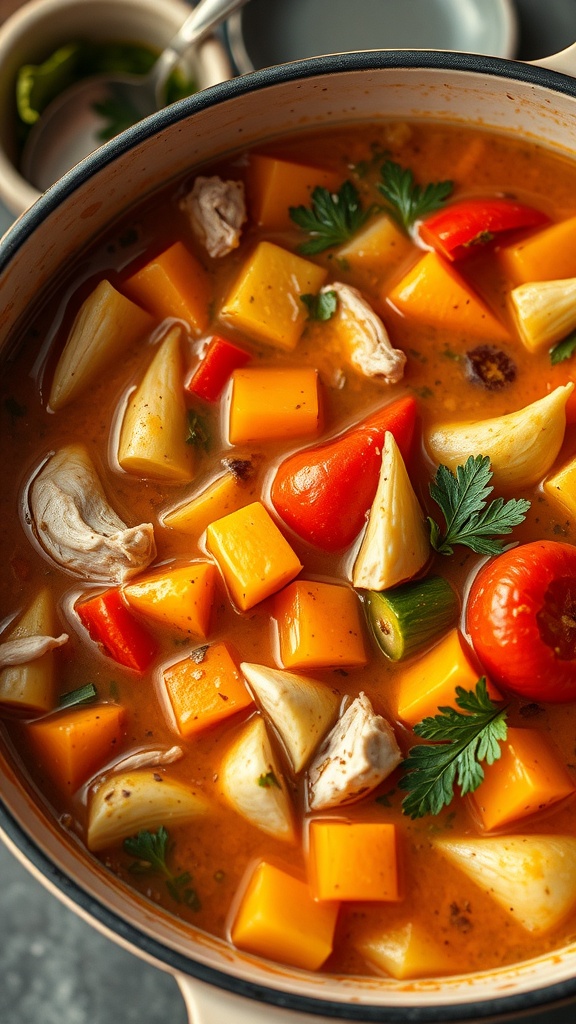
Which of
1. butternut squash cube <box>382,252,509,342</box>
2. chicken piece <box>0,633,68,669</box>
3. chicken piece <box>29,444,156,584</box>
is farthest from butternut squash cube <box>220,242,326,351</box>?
chicken piece <box>0,633,68,669</box>

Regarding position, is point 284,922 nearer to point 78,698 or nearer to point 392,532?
point 78,698

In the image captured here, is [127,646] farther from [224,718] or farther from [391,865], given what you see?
[391,865]

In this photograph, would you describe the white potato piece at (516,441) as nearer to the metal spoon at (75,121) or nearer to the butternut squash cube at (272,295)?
the butternut squash cube at (272,295)

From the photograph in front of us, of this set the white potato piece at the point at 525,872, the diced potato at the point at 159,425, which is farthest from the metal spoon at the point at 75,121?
the white potato piece at the point at 525,872

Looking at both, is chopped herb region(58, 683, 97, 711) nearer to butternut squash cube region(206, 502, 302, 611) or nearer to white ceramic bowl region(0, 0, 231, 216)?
butternut squash cube region(206, 502, 302, 611)

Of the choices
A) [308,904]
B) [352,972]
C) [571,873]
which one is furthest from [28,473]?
[571,873]

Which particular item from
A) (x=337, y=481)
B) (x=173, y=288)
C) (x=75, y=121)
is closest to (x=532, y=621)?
(x=337, y=481)
